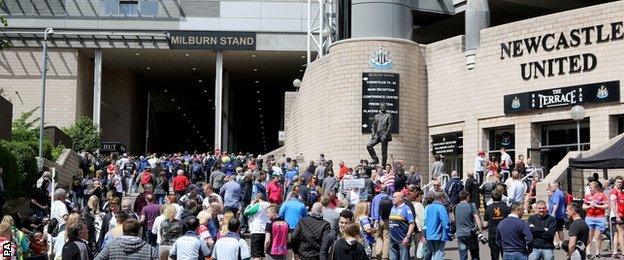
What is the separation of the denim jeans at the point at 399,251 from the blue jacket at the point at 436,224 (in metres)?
0.45

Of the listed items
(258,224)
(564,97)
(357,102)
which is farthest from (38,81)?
(258,224)

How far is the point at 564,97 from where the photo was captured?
1358 inches

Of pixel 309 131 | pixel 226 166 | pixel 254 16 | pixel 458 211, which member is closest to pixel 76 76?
pixel 254 16

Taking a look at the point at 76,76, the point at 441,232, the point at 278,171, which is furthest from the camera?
the point at 76,76

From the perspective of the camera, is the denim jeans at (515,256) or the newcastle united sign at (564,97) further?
the newcastle united sign at (564,97)

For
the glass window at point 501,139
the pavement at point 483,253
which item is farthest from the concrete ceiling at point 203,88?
the pavement at point 483,253

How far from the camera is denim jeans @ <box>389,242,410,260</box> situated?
16016 mm

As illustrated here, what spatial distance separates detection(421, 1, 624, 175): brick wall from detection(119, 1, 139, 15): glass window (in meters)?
19.6

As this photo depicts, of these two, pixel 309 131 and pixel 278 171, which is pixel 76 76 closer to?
pixel 309 131

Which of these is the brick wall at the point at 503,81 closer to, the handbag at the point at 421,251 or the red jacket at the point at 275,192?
the red jacket at the point at 275,192

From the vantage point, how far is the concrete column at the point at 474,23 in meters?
38.3

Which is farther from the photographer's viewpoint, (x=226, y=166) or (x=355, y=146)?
(x=355, y=146)

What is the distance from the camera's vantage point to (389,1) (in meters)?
41.1

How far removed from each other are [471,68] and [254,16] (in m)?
18.2
